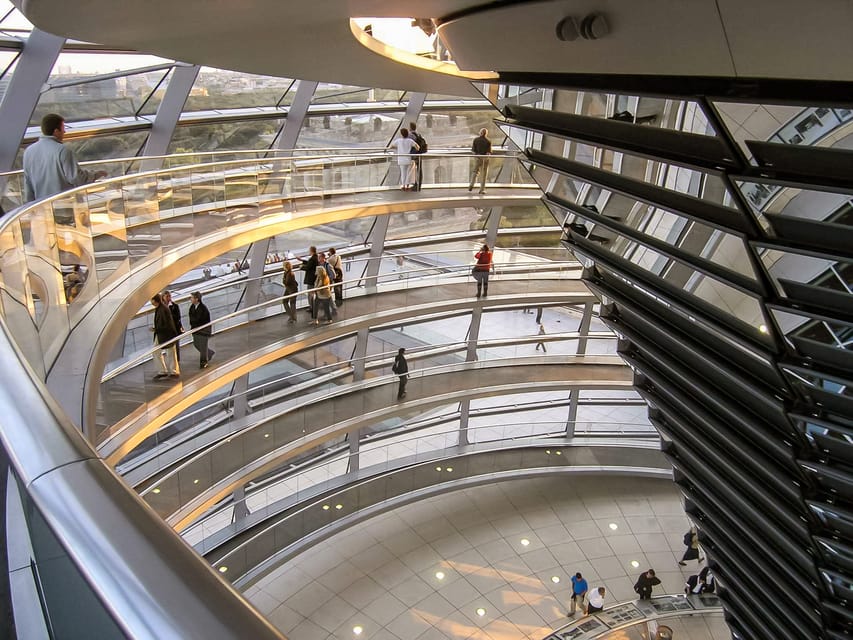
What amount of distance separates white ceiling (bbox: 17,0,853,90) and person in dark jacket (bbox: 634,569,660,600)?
11.8 metres

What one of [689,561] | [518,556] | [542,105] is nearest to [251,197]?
[542,105]

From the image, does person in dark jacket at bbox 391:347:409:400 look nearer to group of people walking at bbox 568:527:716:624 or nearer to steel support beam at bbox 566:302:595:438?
steel support beam at bbox 566:302:595:438

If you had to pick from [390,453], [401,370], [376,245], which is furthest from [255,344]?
[390,453]

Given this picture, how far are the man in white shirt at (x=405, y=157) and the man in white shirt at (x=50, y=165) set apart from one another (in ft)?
32.8

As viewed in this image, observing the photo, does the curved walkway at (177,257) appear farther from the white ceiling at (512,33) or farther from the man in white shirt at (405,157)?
the white ceiling at (512,33)

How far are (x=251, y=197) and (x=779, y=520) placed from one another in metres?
10.6

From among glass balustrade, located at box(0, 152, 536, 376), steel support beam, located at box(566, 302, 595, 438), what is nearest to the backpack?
glass balustrade, located at box(0, 152, 536, 376)

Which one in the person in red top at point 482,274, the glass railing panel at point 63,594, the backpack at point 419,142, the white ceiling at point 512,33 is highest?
the backpack at point 419,142

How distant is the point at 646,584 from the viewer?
15609mm

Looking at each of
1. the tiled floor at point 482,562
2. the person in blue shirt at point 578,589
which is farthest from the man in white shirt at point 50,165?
the person in blue shirt at point 578,589

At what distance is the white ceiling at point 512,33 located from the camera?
2965mm

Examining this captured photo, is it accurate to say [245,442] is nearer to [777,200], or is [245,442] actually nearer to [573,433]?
[573,433]

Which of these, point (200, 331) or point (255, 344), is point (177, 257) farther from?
point (255, 344)

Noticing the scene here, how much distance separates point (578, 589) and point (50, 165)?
42.0ft
